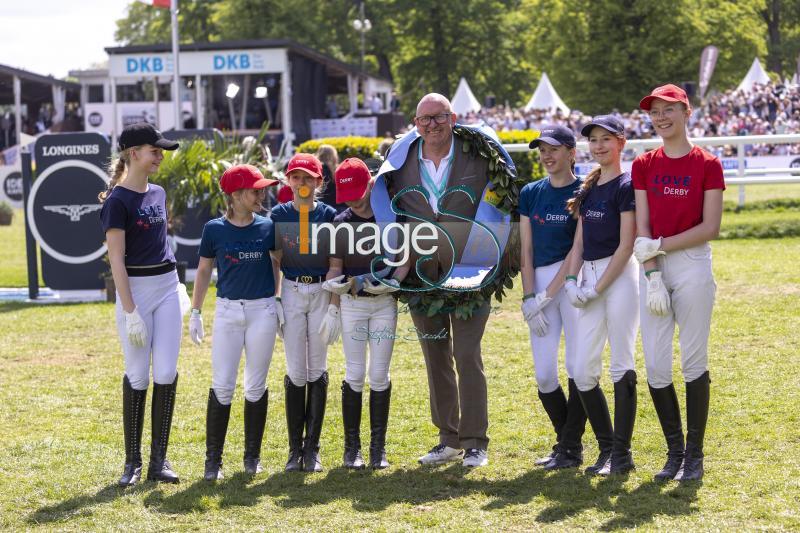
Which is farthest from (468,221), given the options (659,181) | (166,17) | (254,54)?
(166,17)

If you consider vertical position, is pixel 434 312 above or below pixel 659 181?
below

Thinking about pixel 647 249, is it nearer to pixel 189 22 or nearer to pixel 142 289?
pixel 142 289

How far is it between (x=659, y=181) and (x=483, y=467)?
6.41 ft

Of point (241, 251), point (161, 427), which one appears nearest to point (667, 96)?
point (241, 251)

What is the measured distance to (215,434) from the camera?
6332mm

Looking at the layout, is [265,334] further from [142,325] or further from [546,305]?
[546,305]

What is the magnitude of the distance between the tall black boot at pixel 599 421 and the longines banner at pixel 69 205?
28.8 ft

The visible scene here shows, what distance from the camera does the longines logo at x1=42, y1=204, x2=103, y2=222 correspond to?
45.0 ft

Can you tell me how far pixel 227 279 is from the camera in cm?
627

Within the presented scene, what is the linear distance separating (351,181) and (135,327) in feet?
4.77

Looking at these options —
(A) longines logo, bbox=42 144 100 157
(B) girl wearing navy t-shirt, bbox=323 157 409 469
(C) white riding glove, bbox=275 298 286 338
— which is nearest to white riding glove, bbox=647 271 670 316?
(B) girl wearing navy t-shirt, bbox=323 157 409 469

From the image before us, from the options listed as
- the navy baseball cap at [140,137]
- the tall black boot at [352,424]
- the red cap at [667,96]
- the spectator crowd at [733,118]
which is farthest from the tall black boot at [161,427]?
the spectator crowd at [733,118]

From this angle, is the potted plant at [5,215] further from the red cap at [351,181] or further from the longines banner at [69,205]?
the red cap at [351,181]

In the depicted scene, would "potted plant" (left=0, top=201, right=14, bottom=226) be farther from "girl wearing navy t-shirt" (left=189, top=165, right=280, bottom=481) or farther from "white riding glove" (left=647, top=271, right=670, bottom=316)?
"white riding glove" (left=647, top=271, right=670, bottom=316)
